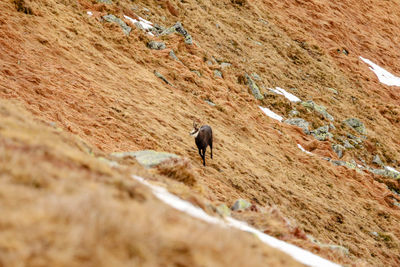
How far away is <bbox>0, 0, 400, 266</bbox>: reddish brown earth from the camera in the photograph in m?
3.23

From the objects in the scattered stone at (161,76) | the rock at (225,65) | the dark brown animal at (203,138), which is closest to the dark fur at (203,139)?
the dark brown animal at (203,138)

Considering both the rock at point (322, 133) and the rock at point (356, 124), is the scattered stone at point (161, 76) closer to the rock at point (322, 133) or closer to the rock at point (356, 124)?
the rock at point (322, 133)

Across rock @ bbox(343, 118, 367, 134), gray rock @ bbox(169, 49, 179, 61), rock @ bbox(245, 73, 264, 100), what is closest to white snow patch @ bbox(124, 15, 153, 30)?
gray rock @ bbox(169, 49, 179, 61)

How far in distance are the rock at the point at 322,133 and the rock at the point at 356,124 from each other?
334 centimetres

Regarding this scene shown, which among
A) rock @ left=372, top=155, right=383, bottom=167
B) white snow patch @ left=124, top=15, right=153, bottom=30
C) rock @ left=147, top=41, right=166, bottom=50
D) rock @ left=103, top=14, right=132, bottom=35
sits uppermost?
rock @ left=103, top=14, right=132, bottom=35

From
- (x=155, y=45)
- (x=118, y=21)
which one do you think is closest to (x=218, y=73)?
(x=155, y=45)

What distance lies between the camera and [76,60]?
14.0 m

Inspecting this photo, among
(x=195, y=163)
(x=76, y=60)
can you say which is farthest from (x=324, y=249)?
(x=76, y=60)

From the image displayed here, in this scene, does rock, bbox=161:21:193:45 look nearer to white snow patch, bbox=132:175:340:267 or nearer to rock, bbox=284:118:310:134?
rock, bbox=284:118:310:134

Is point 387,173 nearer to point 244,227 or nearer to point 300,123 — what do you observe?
point 300,123

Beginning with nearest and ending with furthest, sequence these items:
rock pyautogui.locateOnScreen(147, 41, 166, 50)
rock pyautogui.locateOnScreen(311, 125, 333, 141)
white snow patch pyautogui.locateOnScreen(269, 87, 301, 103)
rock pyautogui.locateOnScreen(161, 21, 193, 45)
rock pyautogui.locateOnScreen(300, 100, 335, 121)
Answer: rock pyautogui.locateOnScreen(147, 41, 166, 50), rock pyautogui.locateOnScreen(161, 21, 193, 45), rock pyautogui.locateOnScreen(311, 125, 333, 141), rock pyautogui.locateOnScreen(300, 100, 335, 121), white snow patch pyautogui.locateOnScreen(269, 87, 301, 103)

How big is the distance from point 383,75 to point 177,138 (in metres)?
30.0

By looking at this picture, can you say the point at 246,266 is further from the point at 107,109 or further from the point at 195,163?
the point at 107,109

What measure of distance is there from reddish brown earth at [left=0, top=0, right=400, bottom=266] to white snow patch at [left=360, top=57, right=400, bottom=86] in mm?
937
